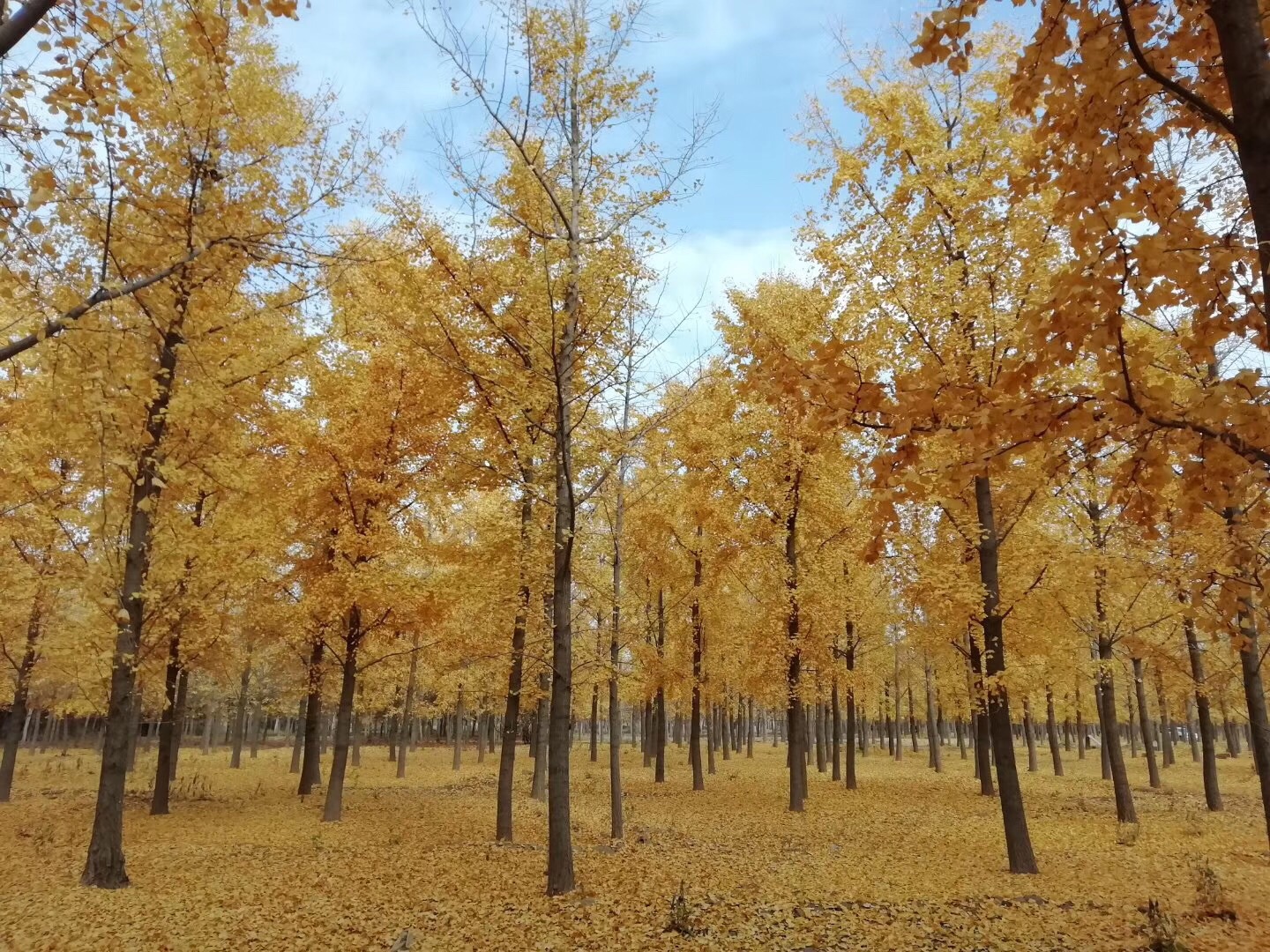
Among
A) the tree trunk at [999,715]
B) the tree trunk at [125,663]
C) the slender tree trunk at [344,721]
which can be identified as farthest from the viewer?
the slender tree trunk at [344,721]

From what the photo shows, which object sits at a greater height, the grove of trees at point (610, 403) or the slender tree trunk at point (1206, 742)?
the grove of trees at point (610, 403)

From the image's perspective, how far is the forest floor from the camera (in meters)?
6.27

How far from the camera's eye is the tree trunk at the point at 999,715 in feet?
28.1

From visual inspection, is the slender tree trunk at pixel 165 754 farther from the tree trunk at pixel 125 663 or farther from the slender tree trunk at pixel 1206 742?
the slender tree trunk at pixel 1206 742

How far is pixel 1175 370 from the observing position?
346 centimetres

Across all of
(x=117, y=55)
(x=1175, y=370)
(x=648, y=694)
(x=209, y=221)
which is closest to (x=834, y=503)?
(x=648, y=694)

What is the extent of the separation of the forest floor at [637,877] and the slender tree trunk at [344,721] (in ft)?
1.19

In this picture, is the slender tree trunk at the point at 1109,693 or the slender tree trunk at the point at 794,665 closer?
the slender tree trunk at the point at 1109,693

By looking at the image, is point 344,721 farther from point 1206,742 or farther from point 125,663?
point 1206,742

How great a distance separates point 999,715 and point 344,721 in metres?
11.0

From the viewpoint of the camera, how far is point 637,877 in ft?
27.8

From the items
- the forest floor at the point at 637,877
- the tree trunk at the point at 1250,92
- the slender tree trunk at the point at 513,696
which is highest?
the tree trunk at the point at 1250,92

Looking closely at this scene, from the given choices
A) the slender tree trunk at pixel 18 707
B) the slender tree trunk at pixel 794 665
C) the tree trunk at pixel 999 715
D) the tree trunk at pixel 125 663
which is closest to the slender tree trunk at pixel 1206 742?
the slender tree trunk at pixel 794 665

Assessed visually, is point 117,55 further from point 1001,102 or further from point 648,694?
point 648,694
